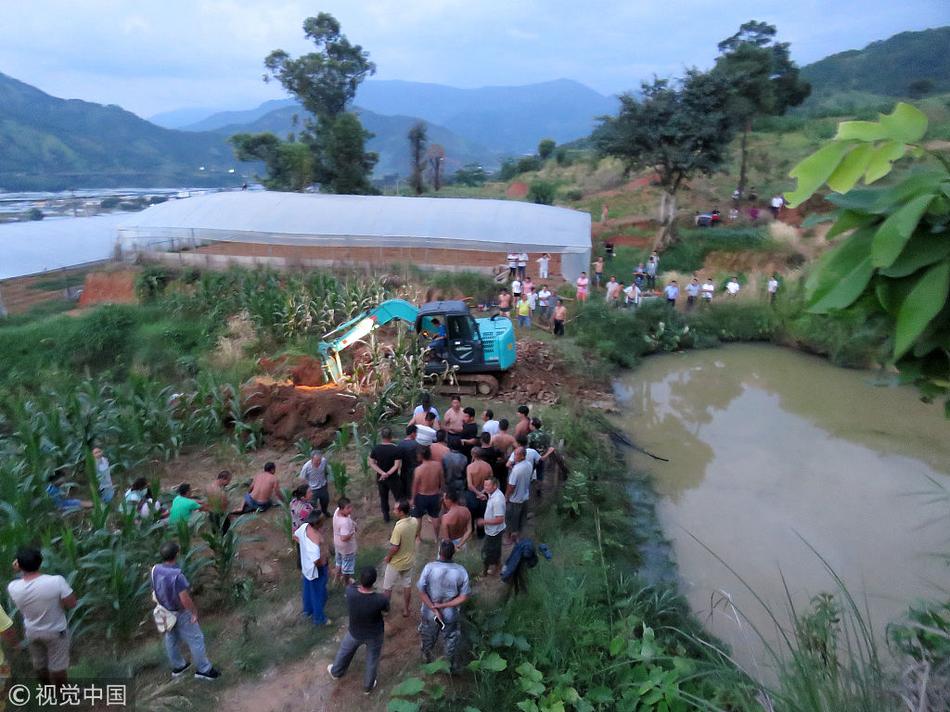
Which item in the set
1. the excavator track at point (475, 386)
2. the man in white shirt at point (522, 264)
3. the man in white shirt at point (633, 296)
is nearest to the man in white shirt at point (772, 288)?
the man in white shirt at point (633, 296)

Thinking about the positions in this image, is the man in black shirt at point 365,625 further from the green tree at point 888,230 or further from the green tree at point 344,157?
the green tree at point 344,157

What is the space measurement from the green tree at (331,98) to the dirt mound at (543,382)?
19098 millimetres

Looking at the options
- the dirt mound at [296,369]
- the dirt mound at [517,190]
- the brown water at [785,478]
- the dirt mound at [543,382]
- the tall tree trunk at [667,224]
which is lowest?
the brown water at [785,478]

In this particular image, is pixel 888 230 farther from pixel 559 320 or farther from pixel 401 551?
pixel 559 320

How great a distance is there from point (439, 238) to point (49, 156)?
268 ft

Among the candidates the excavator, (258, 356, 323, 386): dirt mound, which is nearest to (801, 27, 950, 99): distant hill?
the excavator

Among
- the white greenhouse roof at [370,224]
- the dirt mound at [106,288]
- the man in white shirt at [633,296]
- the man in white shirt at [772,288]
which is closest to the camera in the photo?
the man in white shirt at [633,296]

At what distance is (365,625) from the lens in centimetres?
497

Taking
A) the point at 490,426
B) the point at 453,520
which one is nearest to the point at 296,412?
the point at 490,426

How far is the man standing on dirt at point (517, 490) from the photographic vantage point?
7129 millimetres

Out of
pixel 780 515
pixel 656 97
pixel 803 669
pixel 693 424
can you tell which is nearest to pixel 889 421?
pixel 693 424

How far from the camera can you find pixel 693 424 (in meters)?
13.2

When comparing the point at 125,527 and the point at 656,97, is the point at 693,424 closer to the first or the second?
the point at 125,527

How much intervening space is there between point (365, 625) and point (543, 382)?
877 centimetres
